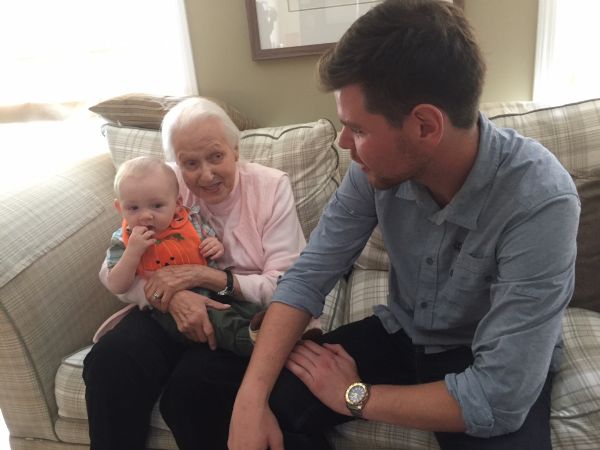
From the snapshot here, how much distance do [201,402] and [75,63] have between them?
1.74 metres

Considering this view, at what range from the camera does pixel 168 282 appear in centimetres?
128

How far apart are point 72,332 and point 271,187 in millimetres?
697

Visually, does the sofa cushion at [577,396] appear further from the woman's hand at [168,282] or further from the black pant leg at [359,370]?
the woman's hand at [168,282]

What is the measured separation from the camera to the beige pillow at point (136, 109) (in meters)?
1.83

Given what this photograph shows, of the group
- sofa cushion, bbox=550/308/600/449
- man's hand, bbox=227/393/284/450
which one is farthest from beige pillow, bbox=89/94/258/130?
sofa cushion, bbox=550/308/600/449

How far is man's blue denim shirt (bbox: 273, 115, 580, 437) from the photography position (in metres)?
0.85

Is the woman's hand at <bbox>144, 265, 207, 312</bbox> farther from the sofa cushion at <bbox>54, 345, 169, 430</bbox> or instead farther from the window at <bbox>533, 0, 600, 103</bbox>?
the window at <bbox>533, 0, 600, 103</bbox>

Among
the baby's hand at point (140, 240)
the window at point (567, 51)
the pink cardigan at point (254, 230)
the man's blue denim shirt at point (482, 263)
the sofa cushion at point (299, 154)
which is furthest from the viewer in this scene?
the window at point (567, 51)

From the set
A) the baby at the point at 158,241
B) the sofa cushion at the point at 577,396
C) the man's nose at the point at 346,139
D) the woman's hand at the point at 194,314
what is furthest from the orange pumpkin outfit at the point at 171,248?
the sofa cushion at the point at 577,396

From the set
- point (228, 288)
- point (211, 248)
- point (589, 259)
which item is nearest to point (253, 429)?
point (228, 288)

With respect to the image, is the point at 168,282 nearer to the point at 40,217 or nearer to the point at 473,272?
the point at 40,217

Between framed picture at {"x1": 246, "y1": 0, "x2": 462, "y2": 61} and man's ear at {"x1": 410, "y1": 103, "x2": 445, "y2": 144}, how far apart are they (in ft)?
3.93

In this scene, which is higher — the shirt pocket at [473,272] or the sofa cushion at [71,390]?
the shirt pocket at [473,272]

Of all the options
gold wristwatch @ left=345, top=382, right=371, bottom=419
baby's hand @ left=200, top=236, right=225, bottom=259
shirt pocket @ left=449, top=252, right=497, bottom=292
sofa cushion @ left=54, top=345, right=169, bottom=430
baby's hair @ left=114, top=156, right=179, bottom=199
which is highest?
baby's hair @ left=114, top=156, right=179, bottom=199
